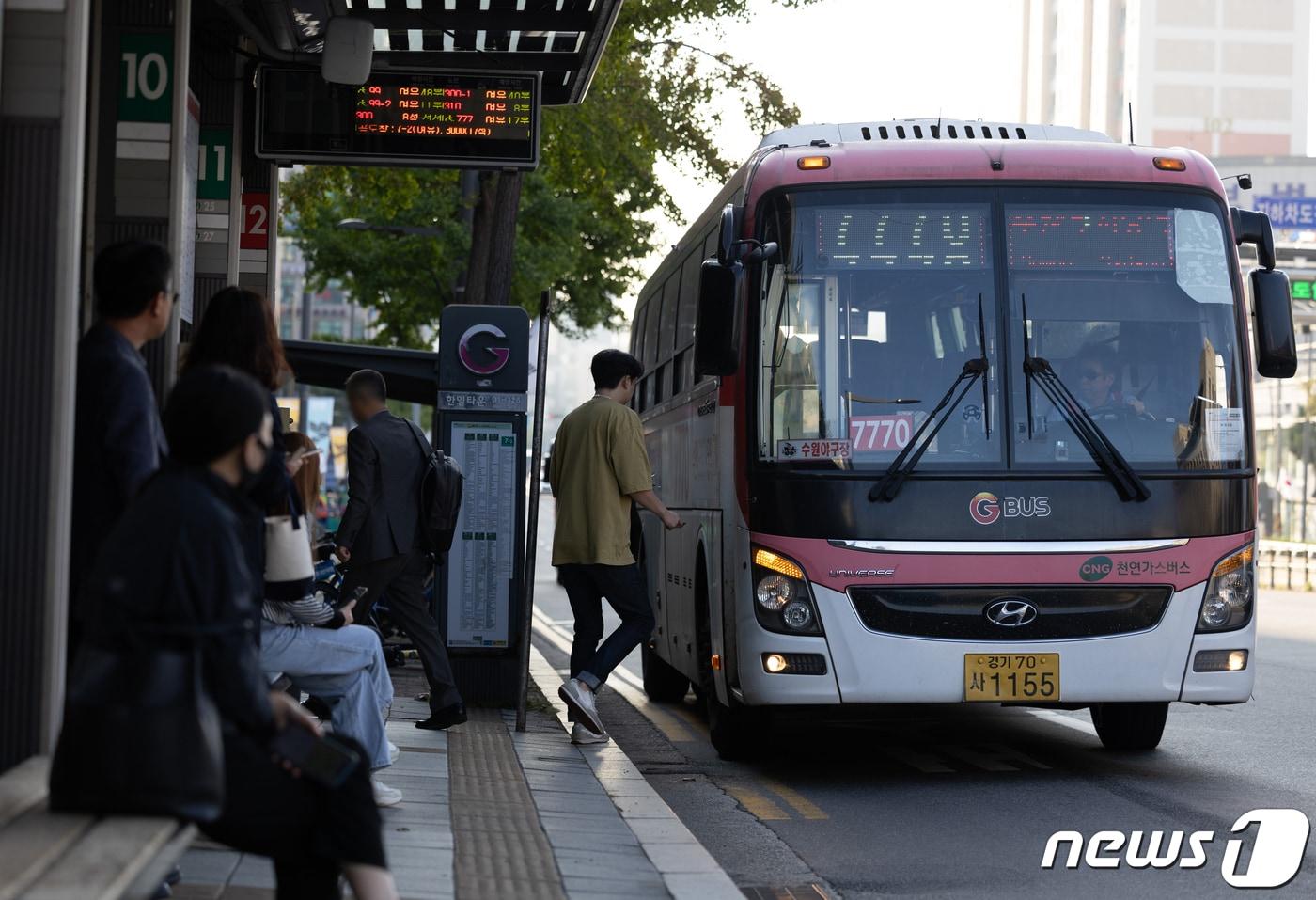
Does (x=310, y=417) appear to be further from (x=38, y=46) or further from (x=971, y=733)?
(x=38, y=46)

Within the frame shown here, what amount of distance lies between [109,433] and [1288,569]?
36.0 metres

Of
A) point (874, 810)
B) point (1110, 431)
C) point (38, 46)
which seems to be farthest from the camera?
point (1110, 431)

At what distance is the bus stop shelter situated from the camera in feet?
17.0

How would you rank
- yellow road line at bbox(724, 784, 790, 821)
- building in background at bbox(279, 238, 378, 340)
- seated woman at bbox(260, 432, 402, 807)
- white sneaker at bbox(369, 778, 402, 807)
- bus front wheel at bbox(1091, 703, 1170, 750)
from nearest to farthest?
seated woman at bbox(260, 432, 402, 807) < white sneaker at bbox(369, 778, 402, 807) < yellow road line at bbox(724, 784, 790, 821) < bus front wheel at bbox(1091, 703, 1170, 750) < building in background at bbox(279, 238, 378, 340)

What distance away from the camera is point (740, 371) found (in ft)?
31.7

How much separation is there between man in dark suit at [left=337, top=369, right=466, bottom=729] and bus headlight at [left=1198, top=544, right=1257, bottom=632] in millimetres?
3936

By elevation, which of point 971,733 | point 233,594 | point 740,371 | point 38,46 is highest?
point 38,46

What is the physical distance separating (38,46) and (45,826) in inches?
90.5

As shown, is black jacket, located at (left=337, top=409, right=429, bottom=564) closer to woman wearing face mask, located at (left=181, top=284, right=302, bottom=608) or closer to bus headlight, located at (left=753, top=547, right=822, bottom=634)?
bus headlight, located at (left=753, top=547, right=822, bottom=634)

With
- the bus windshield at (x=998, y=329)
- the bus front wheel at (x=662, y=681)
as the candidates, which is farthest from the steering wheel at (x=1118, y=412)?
the bus front wheel at (x=662, y=681)

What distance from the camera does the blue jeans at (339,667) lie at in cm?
626

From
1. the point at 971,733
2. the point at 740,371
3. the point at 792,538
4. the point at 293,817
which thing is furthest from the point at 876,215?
the point at 293,817

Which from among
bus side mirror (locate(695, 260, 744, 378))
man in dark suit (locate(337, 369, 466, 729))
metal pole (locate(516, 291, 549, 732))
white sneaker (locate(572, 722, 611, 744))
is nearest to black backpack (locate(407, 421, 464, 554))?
man in dark suit (locate(337, 369, 466, 729))

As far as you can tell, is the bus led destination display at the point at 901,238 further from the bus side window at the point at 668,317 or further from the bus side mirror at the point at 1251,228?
the bus side window at the point at 668,317
